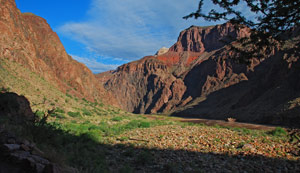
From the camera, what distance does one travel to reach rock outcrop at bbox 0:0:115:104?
86.6ft

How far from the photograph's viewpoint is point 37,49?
3672 centimetres

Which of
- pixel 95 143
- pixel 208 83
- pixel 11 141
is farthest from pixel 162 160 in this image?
pixel 208 83

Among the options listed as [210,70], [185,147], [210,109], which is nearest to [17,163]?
[185,147]

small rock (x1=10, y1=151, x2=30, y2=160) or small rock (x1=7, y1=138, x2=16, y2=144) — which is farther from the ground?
small rock (x1=7, y1=138, x2=16, y2=144)

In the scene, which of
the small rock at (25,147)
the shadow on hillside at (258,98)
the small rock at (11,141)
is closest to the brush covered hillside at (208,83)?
the shadow on hillside at (258,98)

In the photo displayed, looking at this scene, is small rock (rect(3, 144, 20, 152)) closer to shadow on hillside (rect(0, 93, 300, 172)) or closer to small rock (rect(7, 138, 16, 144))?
small rock (rect(7, 138, 16, 144))

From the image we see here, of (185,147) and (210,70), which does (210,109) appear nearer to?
(210,70)

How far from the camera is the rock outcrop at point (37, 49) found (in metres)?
Result: 26.4

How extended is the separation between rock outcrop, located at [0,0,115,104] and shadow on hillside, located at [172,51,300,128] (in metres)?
36.0

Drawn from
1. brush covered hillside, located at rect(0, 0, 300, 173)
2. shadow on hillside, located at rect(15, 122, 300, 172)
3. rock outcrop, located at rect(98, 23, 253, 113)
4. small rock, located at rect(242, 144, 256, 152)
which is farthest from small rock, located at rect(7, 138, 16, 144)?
rock outcrop, located at rect(98, 23, 253, 113)

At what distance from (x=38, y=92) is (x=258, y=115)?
41782mm

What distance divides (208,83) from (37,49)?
67.0 m

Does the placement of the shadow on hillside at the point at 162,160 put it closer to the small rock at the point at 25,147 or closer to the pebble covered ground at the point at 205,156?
the pebble covered ground at the point at 205,156

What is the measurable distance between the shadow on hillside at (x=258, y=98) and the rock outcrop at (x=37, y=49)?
3602 cm
